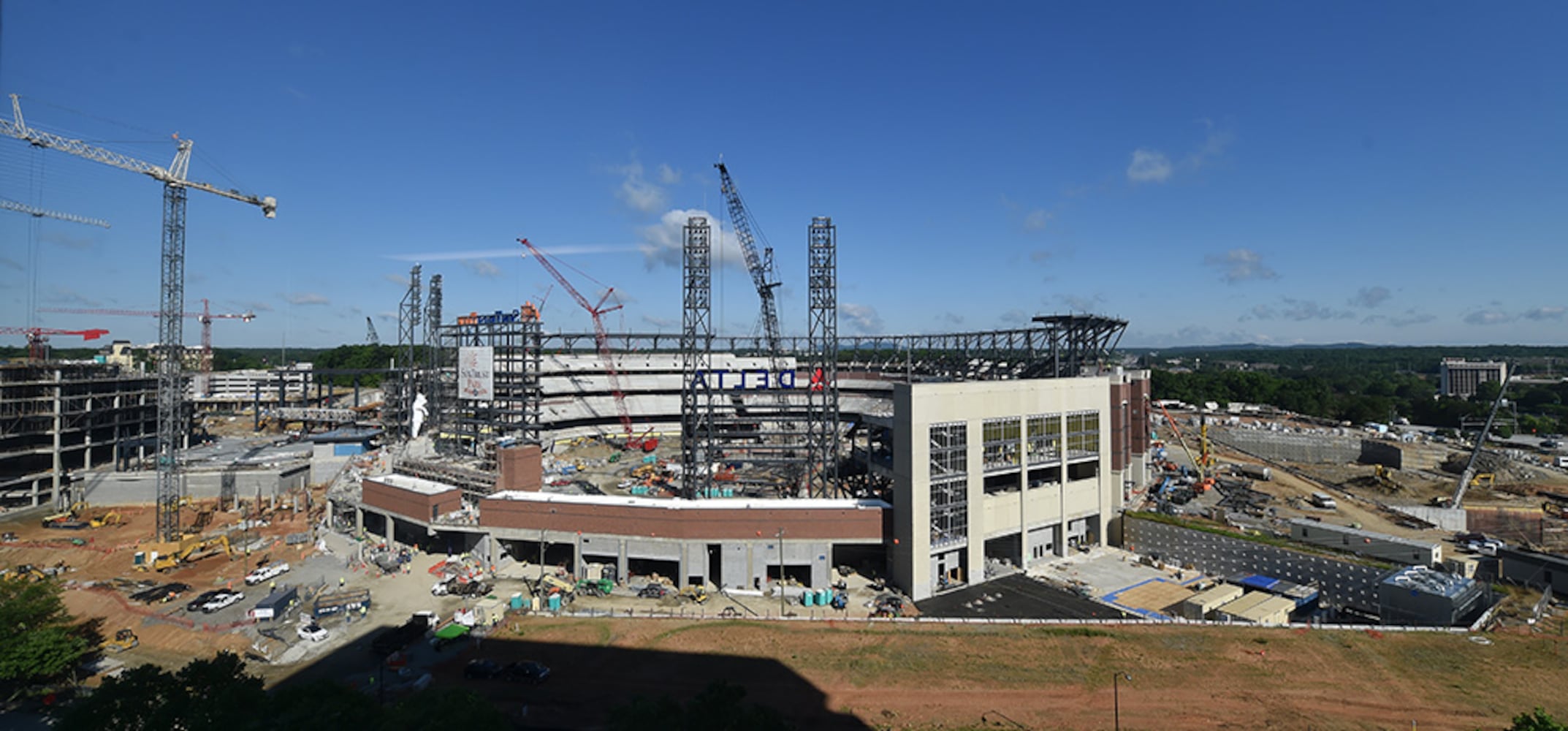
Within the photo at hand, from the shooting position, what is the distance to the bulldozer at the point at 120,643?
117 ft

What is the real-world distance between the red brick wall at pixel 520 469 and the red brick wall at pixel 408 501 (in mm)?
3541

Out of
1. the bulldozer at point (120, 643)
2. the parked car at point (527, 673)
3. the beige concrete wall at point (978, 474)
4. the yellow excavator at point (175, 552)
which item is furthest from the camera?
the yellow excavator at point (175, 552)

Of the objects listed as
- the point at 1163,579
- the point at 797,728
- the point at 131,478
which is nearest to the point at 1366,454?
the point at 1163,579

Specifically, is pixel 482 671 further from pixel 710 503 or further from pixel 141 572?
pixel 141 572

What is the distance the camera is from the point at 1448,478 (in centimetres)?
7181

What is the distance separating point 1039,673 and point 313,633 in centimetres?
3812

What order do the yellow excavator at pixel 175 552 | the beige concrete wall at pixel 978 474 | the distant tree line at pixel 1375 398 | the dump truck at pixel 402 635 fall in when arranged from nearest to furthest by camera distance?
1. the dump truck at pixel 402 635
2. the beige concrete wall at pixel 978 474
3. the yellow excavator at pixel 175 552
4. the distant tree line at pixel 1375 398

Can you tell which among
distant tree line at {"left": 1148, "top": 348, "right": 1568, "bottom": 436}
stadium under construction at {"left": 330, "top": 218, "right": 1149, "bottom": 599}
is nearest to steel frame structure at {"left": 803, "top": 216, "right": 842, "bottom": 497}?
stadium under construction at {"left": 330, "top": 218, "right": 1149, "bottom": 599}

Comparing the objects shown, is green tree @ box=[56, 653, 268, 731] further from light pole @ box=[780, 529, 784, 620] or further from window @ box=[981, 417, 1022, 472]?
window @ box=[981, 417, 1022, 472]

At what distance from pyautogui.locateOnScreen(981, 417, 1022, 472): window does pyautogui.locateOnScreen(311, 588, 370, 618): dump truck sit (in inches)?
1623

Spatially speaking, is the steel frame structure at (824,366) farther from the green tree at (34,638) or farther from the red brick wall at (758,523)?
the green tree at (34,638)

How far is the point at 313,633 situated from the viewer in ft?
117

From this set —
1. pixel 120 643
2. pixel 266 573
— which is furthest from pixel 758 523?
pixel 120 643

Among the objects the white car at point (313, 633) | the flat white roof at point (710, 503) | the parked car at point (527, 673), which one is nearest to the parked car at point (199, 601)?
the white car at point (313, 633)
